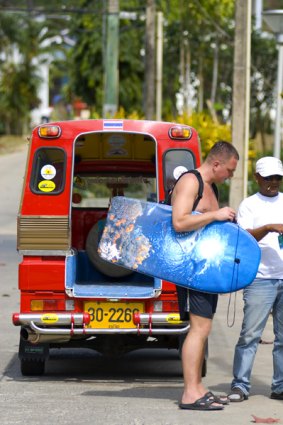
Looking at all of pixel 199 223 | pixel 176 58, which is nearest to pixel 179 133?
pixel 199 223

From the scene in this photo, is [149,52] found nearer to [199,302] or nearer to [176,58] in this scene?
[176,58]

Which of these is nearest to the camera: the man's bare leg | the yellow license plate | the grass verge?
the man's bare leg

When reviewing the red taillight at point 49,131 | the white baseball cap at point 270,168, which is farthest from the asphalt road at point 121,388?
the red taillight at point 49,131

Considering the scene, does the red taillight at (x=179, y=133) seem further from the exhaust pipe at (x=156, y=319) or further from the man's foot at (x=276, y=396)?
the man's foot at (x=276, y=396)

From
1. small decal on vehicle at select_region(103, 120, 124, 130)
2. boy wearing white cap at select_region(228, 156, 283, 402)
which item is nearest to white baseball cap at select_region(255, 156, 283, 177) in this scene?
boy wearing white cap at select_region(228, 156, 283, 402)

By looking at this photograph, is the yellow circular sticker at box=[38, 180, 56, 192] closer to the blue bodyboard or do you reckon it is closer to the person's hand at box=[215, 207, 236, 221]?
the blue bodyboard

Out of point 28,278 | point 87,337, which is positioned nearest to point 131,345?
point 87,337

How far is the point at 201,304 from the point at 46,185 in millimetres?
2024

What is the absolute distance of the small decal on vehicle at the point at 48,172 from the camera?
1000 centimetres

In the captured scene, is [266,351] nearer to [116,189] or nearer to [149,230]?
[116,189]

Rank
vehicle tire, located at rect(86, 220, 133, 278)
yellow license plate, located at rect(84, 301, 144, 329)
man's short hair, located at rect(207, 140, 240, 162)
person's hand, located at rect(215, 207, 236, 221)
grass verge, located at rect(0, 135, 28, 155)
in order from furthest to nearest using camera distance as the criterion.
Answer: grass verge, located at rect(0, 135, 28, 155) < vehicle tire, located at rect(86, 220, 133, 278) < yellow license plate, located at rect(84, 301, 144, 329) < man's short hair, located at rect(207, 140, 240, 162) < person's hand, located at rect(215, 207, 236, 221)

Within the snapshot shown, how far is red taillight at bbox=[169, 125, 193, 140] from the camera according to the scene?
10.1 meters

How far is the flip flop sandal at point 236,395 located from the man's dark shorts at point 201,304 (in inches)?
28.4

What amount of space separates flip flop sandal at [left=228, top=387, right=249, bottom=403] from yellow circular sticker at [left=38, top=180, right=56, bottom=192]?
2.22 m
